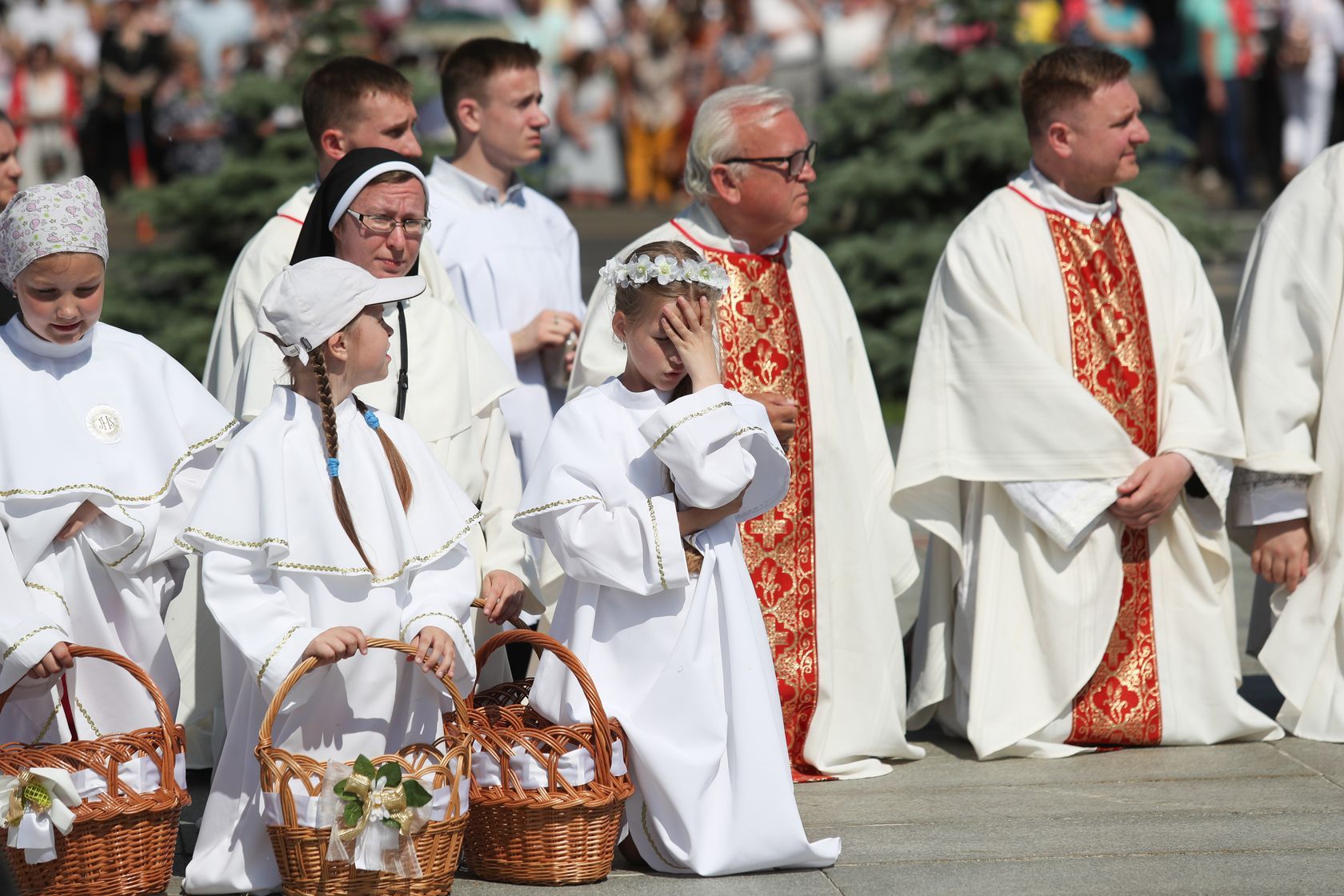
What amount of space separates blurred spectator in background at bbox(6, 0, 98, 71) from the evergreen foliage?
854 centimetres

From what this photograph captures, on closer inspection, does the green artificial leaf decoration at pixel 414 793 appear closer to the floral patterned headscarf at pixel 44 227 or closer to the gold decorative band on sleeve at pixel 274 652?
A: the gold decorative band on sleeve at pixel 274 652

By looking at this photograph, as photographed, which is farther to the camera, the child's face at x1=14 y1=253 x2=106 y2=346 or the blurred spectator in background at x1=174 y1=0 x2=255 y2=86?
the blurred spectator in background at x1=174 y1=0 x2=255 y2=86

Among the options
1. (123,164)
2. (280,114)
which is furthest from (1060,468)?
(123,164)

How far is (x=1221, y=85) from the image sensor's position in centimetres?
1658

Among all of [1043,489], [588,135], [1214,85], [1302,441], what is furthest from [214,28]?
[1302,441]

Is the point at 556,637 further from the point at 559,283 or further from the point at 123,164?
the point at 123,164

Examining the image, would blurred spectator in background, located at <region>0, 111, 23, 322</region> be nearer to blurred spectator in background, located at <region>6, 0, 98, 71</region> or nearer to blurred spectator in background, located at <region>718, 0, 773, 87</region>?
blurred spectator in background, located at <region>718, 0, 773, 87</region>

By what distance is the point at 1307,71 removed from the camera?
52.6 feet

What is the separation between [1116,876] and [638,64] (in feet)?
44.3

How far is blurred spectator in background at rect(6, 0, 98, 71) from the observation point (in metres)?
17.9

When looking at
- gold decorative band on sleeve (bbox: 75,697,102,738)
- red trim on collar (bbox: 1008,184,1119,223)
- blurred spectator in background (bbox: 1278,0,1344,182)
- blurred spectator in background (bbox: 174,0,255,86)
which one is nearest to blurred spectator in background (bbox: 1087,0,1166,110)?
blurred spectator in background (bbox: 1278,0,1344,182)

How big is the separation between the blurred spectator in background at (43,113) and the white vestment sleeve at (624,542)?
13.8 m

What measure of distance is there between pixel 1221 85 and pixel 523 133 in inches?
443

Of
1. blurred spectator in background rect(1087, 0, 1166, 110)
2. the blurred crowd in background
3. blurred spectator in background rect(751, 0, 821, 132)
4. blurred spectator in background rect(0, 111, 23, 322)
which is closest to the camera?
blurred spectator in background rect(0, 111, 23, 322)
